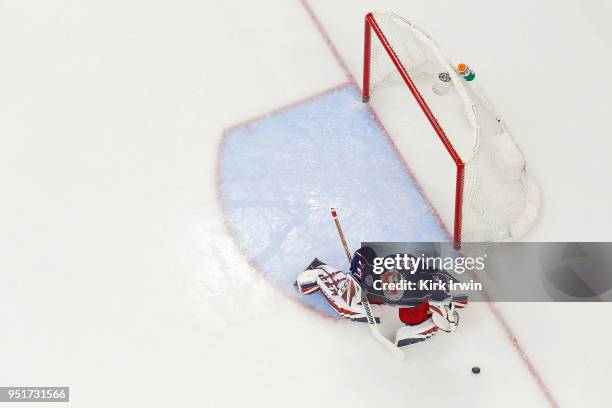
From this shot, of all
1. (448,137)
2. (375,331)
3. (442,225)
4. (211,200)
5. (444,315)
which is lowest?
(375,331)

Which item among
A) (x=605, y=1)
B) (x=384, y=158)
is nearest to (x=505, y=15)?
(x=605, y=1)

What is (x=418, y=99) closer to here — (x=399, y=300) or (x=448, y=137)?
(x=448, y=137)

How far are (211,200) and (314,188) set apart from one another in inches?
27.5

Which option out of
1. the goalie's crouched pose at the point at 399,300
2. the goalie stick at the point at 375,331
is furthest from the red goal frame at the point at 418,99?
the goalie stick at the point at 375,331

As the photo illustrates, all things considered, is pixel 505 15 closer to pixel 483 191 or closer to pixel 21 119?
pixel 483 191

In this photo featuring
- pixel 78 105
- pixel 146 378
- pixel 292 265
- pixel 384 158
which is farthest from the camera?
pixel 78 105

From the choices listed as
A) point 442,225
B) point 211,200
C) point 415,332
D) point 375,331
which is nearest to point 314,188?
point 211,200

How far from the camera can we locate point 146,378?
533cm

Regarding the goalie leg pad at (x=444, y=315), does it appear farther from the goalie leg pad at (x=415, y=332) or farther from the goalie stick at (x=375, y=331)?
the goalie stick at (x=375, y=331)

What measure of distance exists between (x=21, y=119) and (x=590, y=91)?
4.12 meters

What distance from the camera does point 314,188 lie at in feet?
19.7

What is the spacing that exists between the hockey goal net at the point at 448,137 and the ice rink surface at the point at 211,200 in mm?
264

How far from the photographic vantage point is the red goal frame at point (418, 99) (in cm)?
513

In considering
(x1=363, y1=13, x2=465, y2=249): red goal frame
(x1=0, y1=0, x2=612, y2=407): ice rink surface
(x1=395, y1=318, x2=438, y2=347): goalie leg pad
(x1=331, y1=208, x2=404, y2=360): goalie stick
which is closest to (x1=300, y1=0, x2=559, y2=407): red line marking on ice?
(x1=0, y1=0, x2=612, y2=407): ice rink surface
